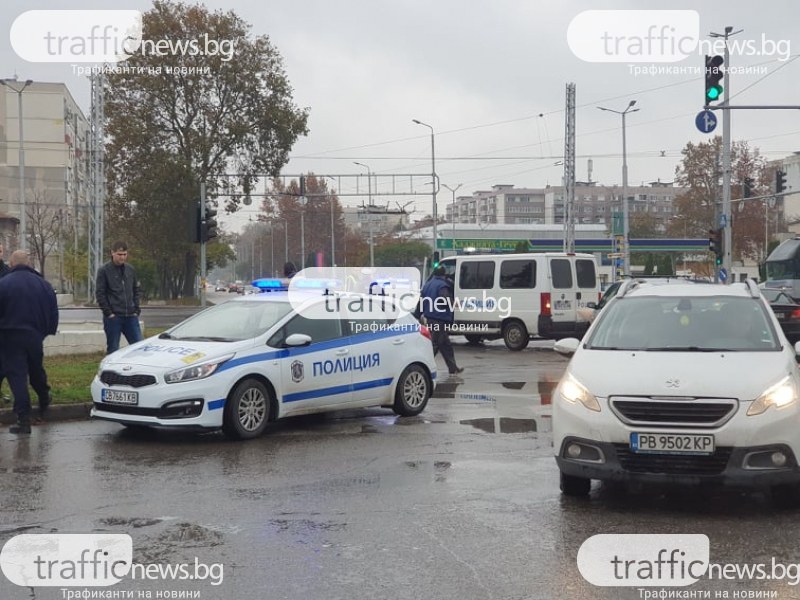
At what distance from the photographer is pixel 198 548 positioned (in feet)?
19.6

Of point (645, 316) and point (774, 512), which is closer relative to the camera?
point (774, 512)

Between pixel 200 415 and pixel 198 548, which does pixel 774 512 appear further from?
pixel 200 415

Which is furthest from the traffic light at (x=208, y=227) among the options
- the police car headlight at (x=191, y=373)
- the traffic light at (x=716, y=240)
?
the traffic light at (x=716, y=240)

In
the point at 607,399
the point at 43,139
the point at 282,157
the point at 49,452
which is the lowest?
the point at 49,452

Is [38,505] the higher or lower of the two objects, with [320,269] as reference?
lower

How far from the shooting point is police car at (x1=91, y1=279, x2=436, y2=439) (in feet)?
32.1

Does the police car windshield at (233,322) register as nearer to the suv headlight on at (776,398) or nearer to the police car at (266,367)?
the police car at (266,367)

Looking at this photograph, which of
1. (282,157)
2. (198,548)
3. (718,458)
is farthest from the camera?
(282,157)

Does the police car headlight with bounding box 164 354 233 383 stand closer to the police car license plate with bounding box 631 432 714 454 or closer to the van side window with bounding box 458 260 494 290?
the police car license plate with bounding box 631 432 714 454

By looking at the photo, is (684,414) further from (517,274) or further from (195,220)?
(517,274)

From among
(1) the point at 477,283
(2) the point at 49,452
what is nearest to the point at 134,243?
(1) the point at 477,283

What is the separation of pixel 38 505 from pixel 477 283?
54.2 ft

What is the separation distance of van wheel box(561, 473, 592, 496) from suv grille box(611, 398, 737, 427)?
74 cm

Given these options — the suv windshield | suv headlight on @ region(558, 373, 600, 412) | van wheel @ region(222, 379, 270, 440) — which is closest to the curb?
van wheel @ region(222, 379, 270, 440)
